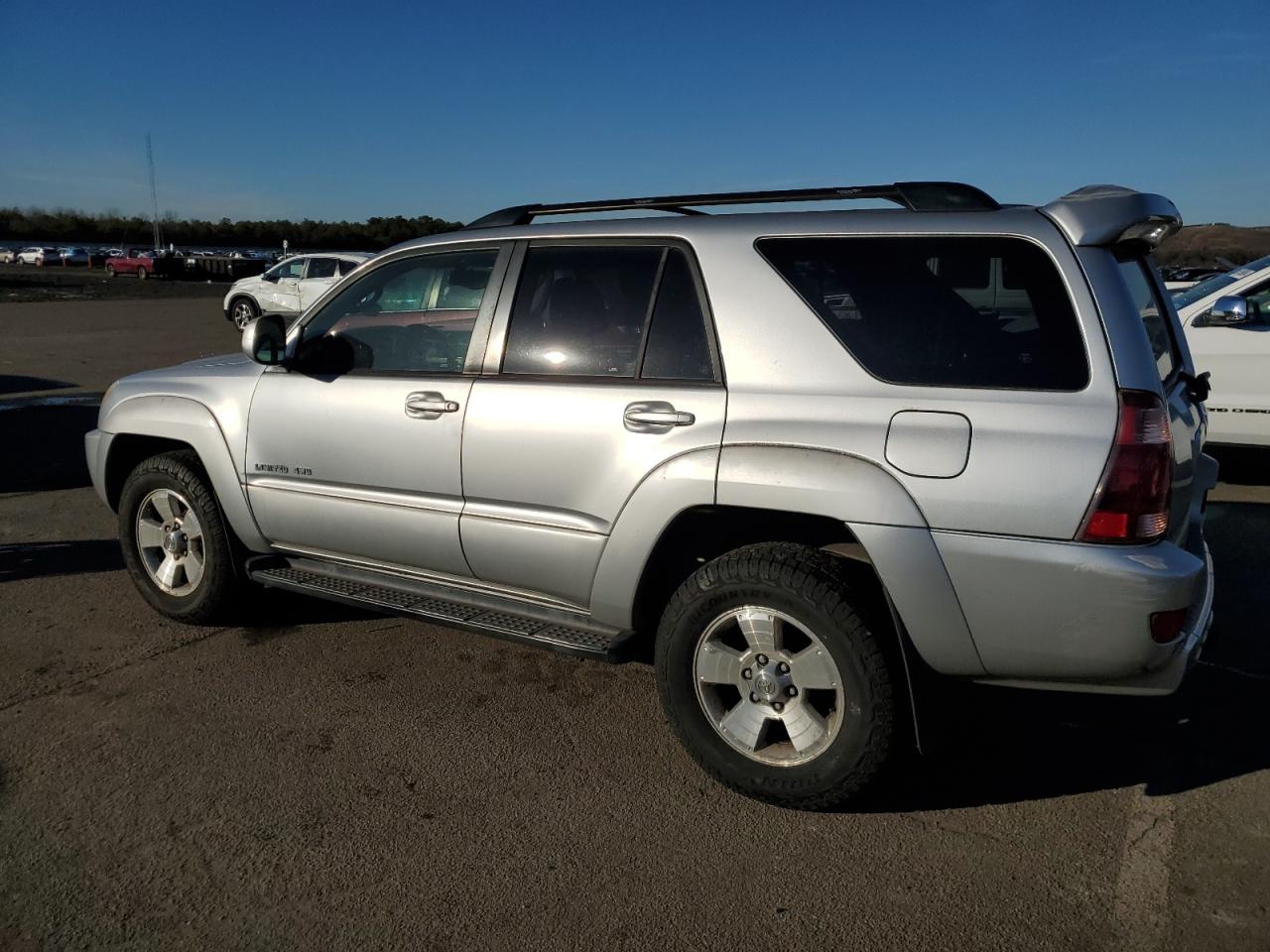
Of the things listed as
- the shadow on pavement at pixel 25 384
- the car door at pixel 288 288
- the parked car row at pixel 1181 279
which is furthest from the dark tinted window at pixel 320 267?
the parked car row at pixel 1181 279

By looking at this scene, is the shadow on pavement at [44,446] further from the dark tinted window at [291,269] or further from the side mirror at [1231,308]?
the dark tinted window at [291,269]

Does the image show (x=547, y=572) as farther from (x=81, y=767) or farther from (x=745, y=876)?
(x=81, y=767)

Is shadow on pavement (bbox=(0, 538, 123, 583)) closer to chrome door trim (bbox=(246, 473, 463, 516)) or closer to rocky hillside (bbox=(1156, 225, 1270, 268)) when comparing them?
chrome door trim (bbox=(246, 473, 463, 516))

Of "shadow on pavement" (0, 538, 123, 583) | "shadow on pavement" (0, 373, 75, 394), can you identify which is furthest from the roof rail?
"shadow on pavement" (0, 373, 75, 394)

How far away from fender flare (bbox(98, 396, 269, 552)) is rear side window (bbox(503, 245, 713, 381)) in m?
1.50

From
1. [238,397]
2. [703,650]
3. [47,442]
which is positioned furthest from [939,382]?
[47,442]

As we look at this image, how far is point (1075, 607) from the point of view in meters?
2.81

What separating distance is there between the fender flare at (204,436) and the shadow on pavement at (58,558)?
→ 126cm

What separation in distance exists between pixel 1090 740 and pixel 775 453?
1718 mm

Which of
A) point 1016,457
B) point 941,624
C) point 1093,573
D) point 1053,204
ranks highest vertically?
point 1053,204

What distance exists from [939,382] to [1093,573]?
26.9 inches

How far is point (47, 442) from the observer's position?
8.77 metres

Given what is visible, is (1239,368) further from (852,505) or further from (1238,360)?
(852,505)

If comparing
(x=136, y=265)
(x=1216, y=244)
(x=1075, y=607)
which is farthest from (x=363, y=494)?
(x=1216, y=244)
